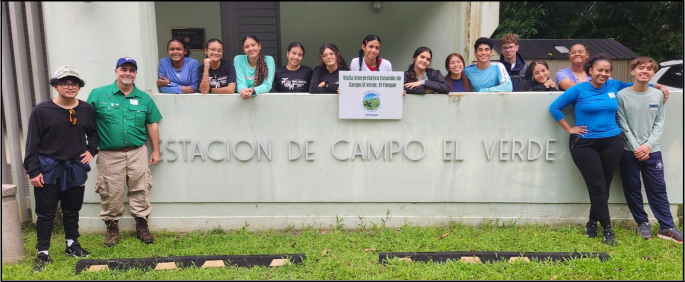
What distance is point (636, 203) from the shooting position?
13.8ft

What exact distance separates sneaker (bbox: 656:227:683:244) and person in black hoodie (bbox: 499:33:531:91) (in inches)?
71.0

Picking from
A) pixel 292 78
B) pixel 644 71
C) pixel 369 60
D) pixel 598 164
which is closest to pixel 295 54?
pixel 292 78

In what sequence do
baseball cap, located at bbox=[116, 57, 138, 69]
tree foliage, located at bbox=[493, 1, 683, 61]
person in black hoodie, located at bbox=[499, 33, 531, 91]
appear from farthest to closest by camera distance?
tree foliage, located at bbox=[493, 1, 683, 61]
person in black hoodie, located at bbox=[499, 33, 531, 91]
baseball cap, located at bbox=[116, 57, 138, 69]

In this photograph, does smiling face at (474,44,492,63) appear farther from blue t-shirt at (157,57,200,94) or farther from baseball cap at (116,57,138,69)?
baseball cap at (116,57,138,69)

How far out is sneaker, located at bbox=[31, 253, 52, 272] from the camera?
11.9 feet

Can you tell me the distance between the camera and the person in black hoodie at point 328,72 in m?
4.25

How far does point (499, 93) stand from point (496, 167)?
689 mm

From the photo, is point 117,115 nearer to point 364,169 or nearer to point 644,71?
point 364,169

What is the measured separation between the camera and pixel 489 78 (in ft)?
14.5

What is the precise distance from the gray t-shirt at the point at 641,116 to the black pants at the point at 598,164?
0.42 ft

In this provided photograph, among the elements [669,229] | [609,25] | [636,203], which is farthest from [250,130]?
[609,25]

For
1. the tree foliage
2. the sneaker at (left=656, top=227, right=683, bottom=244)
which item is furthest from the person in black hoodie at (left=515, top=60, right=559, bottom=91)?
the tree foliage

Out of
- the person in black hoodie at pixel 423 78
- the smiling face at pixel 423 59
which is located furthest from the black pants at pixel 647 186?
the smiling face at pixel 423 59

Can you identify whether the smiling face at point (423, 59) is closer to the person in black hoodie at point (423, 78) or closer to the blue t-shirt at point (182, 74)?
the person in black hoodie at point (423, 78)
